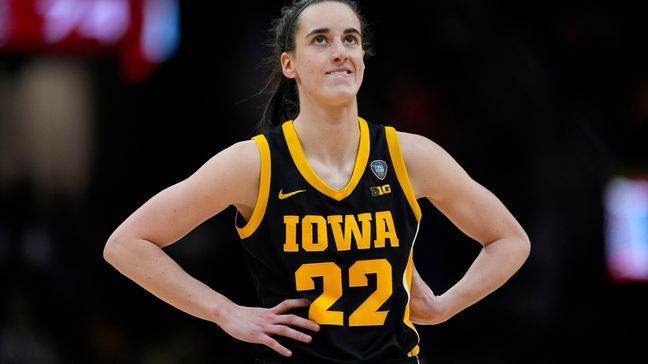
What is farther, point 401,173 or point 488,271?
point 488,271

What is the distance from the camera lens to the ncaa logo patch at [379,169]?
4.11 meters

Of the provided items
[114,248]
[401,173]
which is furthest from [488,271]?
[114,248]

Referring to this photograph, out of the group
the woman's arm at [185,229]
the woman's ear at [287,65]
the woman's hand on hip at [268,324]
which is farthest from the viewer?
the woman's ear at [287,65]

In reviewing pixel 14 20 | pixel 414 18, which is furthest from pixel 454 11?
pixel 14 20

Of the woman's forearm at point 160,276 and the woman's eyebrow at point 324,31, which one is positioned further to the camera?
the woman's eyebrow at point 324,31

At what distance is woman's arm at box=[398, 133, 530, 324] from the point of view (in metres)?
4.21

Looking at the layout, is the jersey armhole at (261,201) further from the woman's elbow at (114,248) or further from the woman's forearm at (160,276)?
the woman's elbow at (114,248)

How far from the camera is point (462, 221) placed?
435 cm

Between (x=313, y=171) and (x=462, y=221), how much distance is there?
27.0 inches

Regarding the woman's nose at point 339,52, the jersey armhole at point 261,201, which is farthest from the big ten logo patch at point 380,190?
the woman's nose at point 339,52

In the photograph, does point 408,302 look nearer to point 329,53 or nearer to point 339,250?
point 339,250

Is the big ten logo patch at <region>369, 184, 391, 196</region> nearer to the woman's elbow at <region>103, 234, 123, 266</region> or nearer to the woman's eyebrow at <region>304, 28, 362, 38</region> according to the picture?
the woman's eyebrow at <region>304, 28, 362, 38</region>

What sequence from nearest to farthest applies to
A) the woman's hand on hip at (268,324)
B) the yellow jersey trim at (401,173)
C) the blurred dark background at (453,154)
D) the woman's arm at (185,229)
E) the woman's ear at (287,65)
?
the woman's hand on hip at (268,324) → the woman's arm at (185,229) → the yellow jersey trim at (401,173) → the woman's ear at (287,65) → the blurred dark background at (453,154)

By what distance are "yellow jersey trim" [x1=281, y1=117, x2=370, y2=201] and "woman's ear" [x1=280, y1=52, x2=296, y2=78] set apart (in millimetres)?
200
